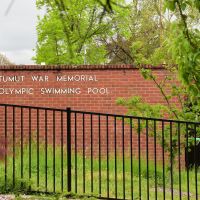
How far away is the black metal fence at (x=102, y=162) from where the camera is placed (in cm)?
619

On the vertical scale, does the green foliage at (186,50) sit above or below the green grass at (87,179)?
above

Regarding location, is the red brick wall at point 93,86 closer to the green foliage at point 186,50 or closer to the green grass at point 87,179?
the green grass at point 87,179

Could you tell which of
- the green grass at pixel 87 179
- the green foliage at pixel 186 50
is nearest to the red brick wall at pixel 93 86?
the green grass at pixel 87 179

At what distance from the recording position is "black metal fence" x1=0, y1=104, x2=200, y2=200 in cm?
619

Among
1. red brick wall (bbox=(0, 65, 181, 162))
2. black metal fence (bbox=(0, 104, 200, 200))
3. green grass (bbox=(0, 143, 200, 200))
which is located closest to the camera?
black metal fence (bbox=(0, 104, 200, 200))

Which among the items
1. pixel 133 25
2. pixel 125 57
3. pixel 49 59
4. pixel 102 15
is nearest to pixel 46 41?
pixel 49 59

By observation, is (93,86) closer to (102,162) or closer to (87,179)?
(102,162)

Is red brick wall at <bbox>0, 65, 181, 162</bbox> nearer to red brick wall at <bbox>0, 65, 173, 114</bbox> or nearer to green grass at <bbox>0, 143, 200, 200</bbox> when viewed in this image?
red brick wall at <bbox>0, 65, 173, 114</bbox>

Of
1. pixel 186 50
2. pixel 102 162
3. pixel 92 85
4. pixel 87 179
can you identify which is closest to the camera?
pixel 186 50

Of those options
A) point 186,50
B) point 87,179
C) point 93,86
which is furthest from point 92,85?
point 186,50

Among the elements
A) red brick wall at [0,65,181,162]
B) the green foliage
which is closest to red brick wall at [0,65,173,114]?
red brick wall at [0,65,181,162]

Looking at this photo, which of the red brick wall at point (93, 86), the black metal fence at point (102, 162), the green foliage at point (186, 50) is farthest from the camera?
the red brick wall at point (93, 86)

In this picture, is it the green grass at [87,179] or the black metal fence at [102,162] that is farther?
the green grass at [87,179]

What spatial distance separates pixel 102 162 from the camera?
1126 cm
